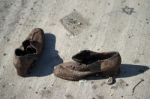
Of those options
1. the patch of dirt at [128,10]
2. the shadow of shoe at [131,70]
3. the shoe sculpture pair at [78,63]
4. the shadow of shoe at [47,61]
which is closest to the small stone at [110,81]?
the shoe sculpture pair at [78,63]

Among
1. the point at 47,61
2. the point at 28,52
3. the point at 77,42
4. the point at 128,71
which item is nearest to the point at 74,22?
the point at 77,42

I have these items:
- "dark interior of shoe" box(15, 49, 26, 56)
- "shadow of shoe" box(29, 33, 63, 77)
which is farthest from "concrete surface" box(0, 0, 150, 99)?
"dark interior of shoe" box(15, 49, 26, 56)

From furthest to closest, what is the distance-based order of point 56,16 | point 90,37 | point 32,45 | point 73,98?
point 56,16 < point 90,37 < point 32,45 < point 73,98

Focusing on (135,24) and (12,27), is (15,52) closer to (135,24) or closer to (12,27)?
(12,27)

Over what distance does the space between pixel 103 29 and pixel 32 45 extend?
0.99 meters

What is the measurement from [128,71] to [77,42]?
0.79 meters

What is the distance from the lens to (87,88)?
174 inches

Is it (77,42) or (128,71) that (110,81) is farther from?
(77,42)

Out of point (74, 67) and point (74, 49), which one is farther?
point (74, 49)

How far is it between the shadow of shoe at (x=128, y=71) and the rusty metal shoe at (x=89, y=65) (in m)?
0.07

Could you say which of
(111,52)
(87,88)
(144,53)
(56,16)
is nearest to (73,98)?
(87,88)

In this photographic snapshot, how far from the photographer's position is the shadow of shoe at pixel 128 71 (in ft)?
14.9

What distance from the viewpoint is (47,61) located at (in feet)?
15.6

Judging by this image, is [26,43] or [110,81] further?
[26,43]
